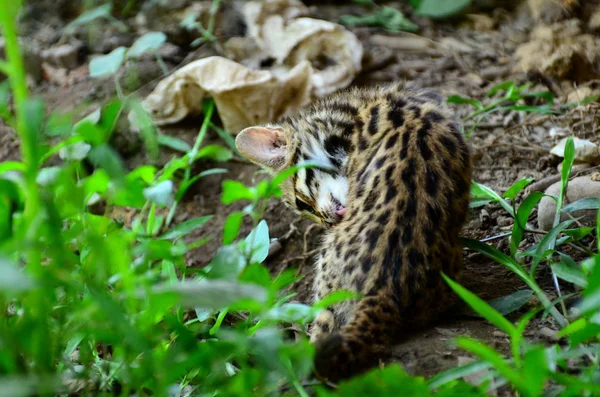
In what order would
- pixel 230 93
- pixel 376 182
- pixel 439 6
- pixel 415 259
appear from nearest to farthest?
pixel 415 259
pixel 376 182
pixel 230 93
pixel 439 6

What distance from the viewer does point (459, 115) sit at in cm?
570

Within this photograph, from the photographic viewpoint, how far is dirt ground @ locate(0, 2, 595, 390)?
3339mm

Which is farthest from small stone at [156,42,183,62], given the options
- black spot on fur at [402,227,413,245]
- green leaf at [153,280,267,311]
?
green leaf at [153,280,267,311]

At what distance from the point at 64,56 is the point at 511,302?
15.8ft

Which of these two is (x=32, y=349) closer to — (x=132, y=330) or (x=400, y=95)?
(x=132, y=330)

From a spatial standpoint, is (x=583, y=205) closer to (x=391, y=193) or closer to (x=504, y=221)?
(x=504, y=221)

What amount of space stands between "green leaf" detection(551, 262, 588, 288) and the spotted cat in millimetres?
508

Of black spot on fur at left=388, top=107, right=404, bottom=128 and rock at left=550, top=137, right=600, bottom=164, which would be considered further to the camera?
rock at left=550, top=137, right=600, bottom=164

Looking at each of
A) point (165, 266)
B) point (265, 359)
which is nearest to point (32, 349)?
point (265, 359)

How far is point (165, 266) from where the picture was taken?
149 inches

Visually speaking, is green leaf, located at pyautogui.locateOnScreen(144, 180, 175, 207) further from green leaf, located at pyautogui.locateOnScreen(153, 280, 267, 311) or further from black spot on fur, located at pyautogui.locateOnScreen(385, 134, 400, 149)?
black spot on fur, located at pyautogui.locateOnScreen(385, 134, 400, 149)

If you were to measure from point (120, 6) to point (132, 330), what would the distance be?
233 inches

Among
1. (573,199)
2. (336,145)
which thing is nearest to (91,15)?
(336,145)

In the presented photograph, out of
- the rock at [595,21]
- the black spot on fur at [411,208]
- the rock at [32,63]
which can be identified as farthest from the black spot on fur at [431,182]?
the rock at [32,63]
